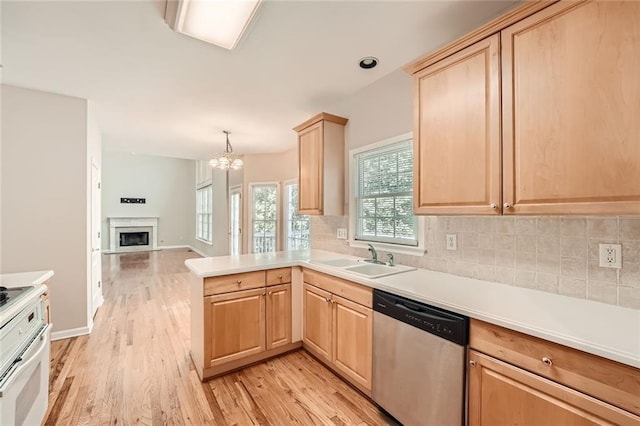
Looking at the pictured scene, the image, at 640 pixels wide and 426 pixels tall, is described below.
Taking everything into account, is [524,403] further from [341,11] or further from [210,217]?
[210,217]

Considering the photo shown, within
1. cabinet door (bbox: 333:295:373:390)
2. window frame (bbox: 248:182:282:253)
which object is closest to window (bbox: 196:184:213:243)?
window frame (bbox: 248:182:282:253)

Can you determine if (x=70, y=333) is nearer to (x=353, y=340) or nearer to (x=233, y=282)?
(x=233, y=282)

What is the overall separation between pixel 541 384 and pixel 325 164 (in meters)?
2.39

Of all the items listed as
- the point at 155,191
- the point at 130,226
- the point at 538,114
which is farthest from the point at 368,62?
the point at 130,226

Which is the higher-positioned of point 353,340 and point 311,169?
point 311,169

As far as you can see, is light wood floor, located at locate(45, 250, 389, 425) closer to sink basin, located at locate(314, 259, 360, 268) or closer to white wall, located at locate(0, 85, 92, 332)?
white wall, located at locate(0, 85, 92, 332)

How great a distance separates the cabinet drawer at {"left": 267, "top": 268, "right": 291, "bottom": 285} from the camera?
2.58 m

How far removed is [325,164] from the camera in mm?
3021

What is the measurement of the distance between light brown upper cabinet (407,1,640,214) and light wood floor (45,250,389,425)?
5.32ft

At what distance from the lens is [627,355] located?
0.94 m

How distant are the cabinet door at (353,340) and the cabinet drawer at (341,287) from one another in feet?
0.16

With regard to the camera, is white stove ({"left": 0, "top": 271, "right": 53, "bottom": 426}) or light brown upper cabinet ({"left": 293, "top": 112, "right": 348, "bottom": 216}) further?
light brown upper cabinet ({"left": 293, "top": 112, "right": 348, "bottom": 216})

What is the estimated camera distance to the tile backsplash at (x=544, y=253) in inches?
53.9

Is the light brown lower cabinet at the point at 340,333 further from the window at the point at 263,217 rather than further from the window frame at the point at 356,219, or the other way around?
the window at the point at 263,217
